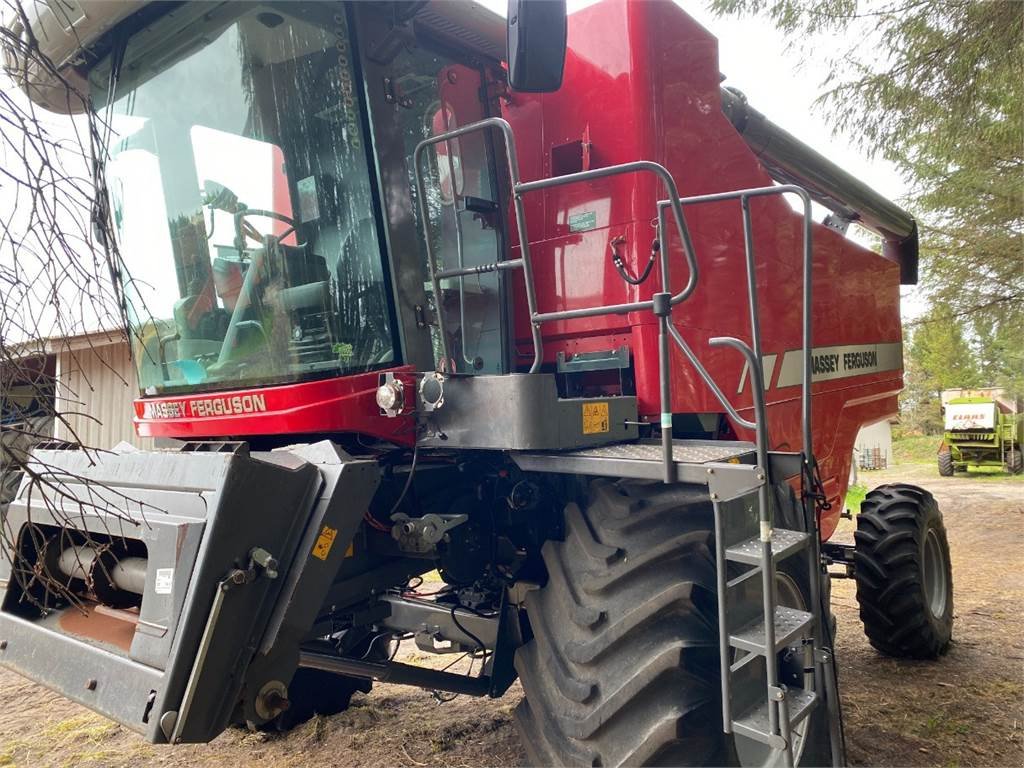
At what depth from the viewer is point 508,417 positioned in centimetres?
242

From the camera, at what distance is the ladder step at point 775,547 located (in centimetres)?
216

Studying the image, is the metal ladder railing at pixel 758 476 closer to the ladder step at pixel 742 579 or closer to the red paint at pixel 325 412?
the ladder step at pixel 742 579

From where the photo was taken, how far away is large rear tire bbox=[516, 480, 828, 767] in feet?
7.22

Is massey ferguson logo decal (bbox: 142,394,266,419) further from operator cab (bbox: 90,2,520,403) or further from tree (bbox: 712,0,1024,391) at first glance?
tree (bbox: 712,0,1024,391)

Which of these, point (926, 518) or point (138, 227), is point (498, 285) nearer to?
point (138, 227)

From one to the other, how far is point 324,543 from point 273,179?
134 centimetres

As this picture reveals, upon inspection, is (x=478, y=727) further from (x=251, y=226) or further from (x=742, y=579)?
(x=251, y=226)

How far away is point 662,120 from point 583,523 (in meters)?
1.63

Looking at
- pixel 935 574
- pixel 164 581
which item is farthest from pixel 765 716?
pixel 935 574

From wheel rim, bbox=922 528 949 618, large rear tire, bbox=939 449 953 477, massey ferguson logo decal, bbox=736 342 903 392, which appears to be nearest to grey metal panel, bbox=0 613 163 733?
massey ferguson logo decal, bbox=736 342 903 392

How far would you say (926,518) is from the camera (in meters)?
4.69

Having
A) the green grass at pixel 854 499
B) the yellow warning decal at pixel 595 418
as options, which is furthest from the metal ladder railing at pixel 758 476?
the green grass at pixel 854 499

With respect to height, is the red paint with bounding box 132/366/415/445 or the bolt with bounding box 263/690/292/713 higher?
the red paint with bounding box 132/366/415/445

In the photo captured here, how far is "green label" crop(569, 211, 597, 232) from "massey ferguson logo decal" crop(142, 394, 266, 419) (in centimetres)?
138
